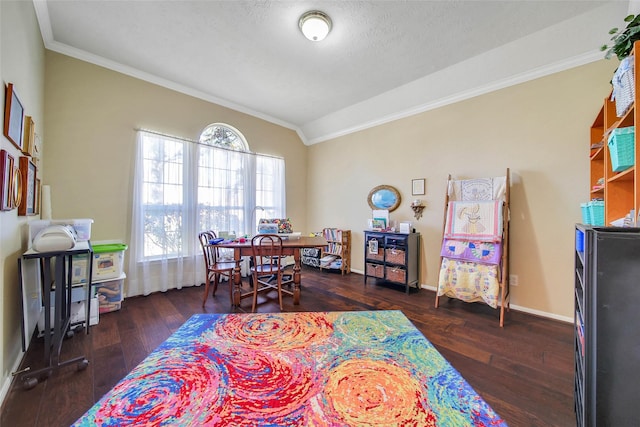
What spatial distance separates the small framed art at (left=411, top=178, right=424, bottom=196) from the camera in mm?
3497

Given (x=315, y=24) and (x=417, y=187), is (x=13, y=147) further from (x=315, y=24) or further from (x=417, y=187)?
(x=417, y=187)

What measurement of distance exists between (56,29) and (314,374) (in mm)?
4046

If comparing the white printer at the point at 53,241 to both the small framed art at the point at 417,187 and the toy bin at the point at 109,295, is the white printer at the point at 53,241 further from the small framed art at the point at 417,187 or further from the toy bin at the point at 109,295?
the small framed art at the point at 417,187

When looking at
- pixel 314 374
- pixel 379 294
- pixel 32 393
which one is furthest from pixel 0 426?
pixel 379 294

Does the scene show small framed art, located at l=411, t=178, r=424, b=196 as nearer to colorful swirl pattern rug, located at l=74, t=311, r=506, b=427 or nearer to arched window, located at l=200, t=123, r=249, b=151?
colorful swirl pattern rug, located at l=74, t=311, r=506, b=427

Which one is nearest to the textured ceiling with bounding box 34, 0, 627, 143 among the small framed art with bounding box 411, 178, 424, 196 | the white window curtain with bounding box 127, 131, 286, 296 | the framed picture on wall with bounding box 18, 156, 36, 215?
the white window curtain with bounding box 127, 131, 286, 296

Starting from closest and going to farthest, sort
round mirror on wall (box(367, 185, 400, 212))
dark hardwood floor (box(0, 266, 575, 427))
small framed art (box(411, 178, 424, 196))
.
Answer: dark hardwood floor (box(0, 266, 575, 427)) < small framed art (box(411, 178, 424, 196)) < round mirror on wall (box(367, 185, 400, 212))

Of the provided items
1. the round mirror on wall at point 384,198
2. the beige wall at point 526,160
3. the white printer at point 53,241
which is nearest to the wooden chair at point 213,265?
the white printer at point 53,241

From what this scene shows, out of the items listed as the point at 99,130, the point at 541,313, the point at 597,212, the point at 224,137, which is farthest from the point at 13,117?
the point at 541,313

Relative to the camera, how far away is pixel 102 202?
2883mm

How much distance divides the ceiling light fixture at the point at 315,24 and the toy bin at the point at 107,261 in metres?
3.06

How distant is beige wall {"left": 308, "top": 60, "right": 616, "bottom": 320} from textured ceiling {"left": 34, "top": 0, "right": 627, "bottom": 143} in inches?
15.1

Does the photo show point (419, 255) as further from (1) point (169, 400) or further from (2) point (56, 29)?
(2) point (56, 29)

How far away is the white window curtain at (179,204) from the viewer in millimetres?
3117
